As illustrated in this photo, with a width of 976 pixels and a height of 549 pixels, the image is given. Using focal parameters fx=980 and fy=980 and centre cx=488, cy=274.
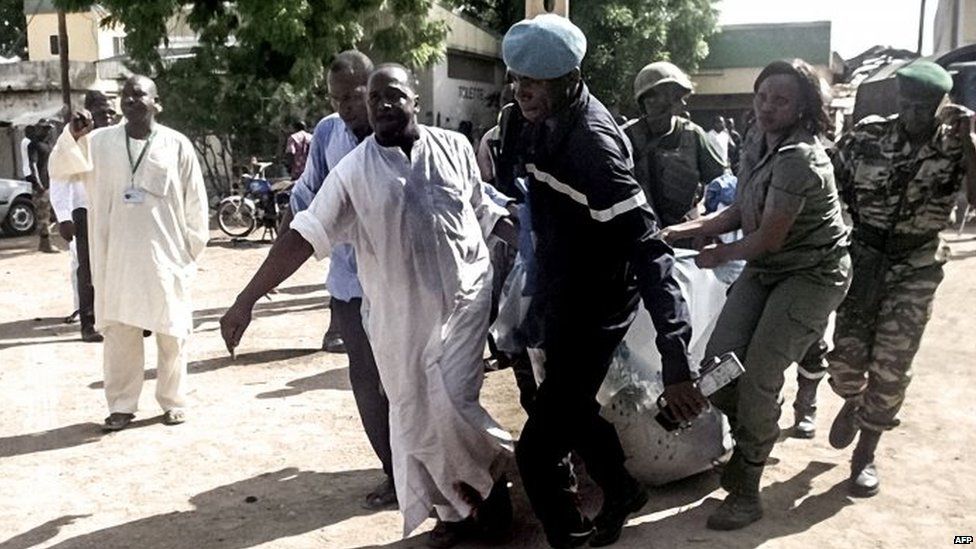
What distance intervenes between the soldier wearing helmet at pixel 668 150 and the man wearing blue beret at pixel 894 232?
0.83 meters

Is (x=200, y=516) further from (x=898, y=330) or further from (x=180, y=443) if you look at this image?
(x=898, y=330)

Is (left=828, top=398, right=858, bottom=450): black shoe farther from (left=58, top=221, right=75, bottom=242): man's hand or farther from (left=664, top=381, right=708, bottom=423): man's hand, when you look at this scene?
(left=58, top=221, right=75, bottom=242): man's hand

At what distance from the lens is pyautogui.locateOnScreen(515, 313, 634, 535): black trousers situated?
324 cm

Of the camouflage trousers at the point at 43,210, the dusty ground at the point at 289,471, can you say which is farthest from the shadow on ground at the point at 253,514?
the camouflage trousers at the point at 43,210

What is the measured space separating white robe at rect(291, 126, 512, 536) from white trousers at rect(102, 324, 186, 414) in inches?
90.5

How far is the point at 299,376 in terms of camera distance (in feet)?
21.4

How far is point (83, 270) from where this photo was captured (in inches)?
314

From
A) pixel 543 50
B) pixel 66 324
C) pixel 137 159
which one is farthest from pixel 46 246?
pixel 543 50

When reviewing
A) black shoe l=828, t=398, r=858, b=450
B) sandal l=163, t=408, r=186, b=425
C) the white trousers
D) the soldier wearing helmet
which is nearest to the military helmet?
the soldier wearing helmet

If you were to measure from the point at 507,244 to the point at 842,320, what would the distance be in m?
1.49

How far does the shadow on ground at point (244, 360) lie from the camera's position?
6.78 metres

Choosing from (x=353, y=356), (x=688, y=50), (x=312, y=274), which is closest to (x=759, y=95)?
(x=353, y=356)

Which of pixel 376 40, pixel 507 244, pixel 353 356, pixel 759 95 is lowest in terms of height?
pixel 353 356

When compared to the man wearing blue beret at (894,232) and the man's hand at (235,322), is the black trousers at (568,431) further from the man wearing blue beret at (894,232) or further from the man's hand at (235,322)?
the man wearing blue beret at (894,232)
